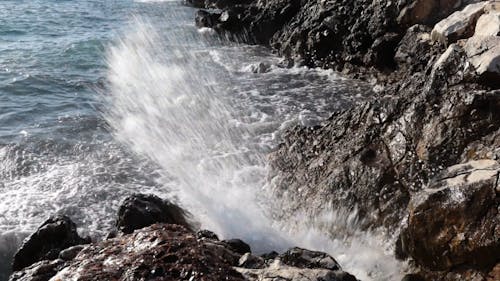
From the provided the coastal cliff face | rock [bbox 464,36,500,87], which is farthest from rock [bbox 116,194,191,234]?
rock [bbox 464,36,500,87]

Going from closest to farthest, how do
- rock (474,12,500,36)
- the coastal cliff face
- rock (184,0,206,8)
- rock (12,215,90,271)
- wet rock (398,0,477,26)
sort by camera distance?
the coastal cliff face → rock (12,215,90,271) → rock (474,12,500,36) → wet rock (398,0,477,26) → rock (184,0,206,8)

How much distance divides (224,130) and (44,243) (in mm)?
5697

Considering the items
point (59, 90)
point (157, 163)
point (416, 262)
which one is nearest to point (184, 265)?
point (416, 262)

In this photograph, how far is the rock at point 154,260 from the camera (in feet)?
15.3

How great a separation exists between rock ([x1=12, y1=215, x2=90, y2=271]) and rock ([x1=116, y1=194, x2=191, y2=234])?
2.36 ft

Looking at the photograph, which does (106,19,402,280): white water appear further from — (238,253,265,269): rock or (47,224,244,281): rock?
(47,224,244,281): rock

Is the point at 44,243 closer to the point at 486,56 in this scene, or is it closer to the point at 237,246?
the point at 237,246

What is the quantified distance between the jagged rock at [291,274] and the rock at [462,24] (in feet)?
22.5

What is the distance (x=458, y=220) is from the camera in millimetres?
5781

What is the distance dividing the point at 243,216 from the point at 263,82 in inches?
289

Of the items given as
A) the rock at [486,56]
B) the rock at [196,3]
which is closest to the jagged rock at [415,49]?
the rock at [486,56]

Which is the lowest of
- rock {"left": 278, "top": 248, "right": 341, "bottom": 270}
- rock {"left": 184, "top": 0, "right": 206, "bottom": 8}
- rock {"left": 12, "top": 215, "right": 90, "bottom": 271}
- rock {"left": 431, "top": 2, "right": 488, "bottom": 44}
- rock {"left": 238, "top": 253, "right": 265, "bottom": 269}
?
rock {"left": 184, "top": 0, "right": 206, "bottom": 8}

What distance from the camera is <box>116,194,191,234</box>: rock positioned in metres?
7.32

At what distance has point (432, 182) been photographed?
6246mm
